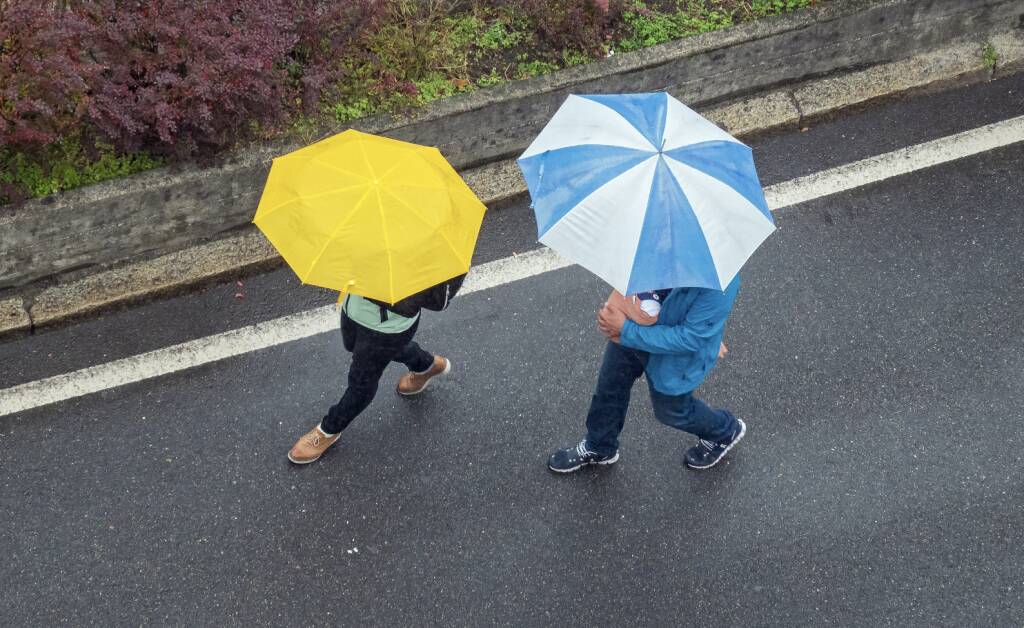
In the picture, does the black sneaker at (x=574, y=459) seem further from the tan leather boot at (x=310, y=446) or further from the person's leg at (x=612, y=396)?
the tan leather boot at (x=310, y=446)

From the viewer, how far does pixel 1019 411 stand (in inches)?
185

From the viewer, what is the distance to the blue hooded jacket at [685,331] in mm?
3451

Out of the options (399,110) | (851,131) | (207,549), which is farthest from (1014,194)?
(207,549)

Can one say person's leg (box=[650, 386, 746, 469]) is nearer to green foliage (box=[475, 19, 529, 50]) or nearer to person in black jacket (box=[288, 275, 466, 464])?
person in black jacket (box=[288, 275, 466, 464])

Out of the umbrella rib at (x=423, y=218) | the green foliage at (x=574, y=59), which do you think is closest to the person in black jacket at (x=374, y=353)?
the umbrella rib at (x=423, y=218)

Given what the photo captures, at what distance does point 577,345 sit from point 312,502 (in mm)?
1561

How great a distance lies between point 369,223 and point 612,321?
984mm

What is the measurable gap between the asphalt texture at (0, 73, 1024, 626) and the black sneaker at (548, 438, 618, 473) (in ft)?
0.22

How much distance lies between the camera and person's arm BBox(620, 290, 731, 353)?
11.3ft

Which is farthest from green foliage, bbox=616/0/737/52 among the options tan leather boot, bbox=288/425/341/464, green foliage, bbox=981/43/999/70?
tan leather boot, bbox=288/425/341/464

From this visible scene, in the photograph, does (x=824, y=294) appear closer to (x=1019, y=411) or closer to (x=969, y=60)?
(x=1019, y=411)

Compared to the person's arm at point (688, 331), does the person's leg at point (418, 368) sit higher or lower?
lower

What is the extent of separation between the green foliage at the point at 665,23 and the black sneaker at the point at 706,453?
A: 266 cm

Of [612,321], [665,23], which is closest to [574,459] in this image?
[612,321]
